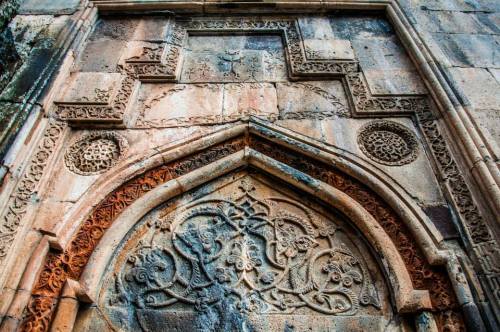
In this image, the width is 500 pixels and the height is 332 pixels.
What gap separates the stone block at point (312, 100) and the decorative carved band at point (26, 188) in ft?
7.28

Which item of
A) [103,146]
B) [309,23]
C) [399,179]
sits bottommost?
[399,179]

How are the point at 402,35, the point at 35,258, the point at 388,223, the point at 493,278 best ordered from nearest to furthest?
the point at 493,278
the point at 35,258
the point at 388,223
the point at 402,35

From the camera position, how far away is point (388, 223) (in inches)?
124

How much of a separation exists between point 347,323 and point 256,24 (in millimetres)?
3670

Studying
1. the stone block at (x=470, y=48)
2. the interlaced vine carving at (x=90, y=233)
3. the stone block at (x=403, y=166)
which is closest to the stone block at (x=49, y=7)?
the interlaced vine carving at (x=90, y=233)

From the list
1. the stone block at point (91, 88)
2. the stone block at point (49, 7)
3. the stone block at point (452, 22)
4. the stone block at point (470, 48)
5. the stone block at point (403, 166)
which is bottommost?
the stone block at point (403, 166)

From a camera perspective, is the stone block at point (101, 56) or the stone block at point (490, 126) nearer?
the stone block at point (490, 126)

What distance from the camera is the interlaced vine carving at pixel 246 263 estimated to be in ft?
9.53

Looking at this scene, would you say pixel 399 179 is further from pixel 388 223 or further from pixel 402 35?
pixel 402 35

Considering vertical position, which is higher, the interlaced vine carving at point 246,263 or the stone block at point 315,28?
the stone block at point 315,28

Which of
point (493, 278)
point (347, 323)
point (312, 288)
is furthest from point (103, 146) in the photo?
point (493, 278)

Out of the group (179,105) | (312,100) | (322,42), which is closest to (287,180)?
(312,100)

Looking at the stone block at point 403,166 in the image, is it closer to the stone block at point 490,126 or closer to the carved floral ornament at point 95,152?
the stone block at point 490,126

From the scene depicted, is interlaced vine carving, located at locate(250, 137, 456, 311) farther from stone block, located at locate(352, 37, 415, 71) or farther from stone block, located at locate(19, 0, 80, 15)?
stone block, located at locate(19, 0, 80, 15)
